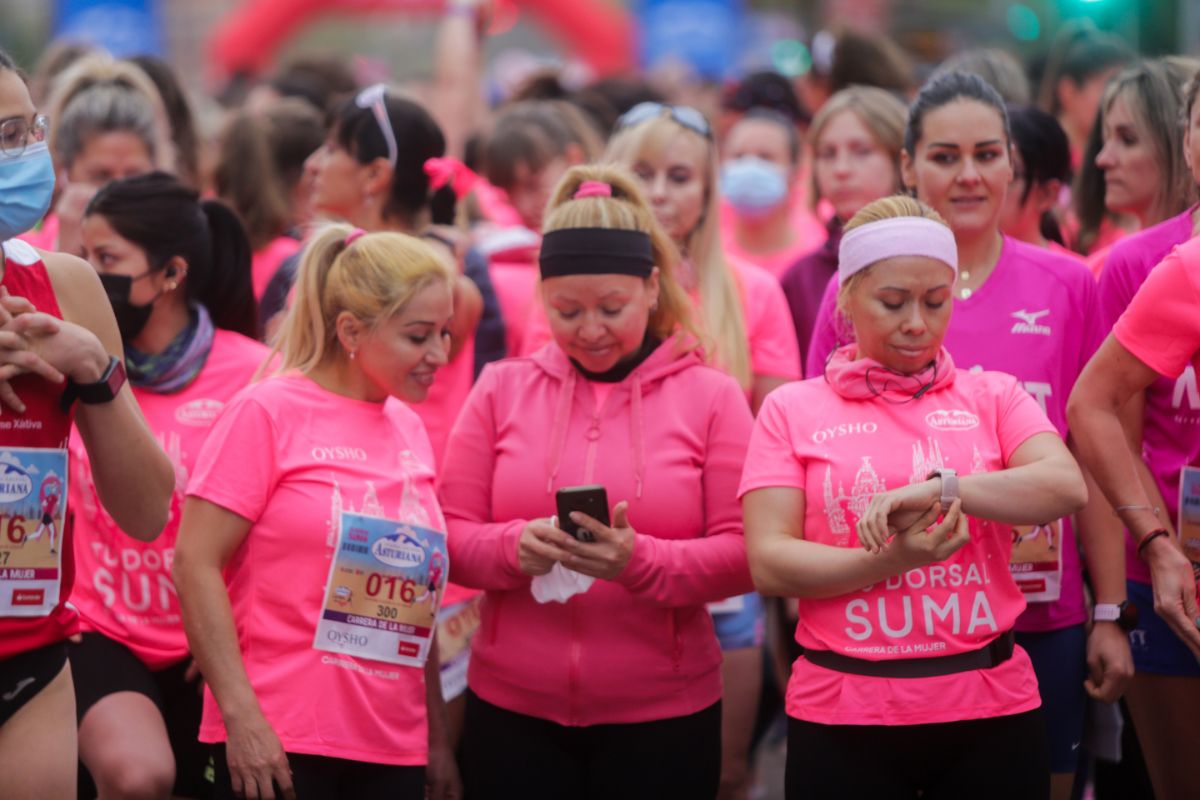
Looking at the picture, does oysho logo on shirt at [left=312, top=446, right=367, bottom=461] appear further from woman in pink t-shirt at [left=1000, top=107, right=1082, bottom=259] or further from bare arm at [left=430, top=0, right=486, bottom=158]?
bare arm at [left=430, top=0, right=486, bottom=158]

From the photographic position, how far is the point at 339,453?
159 inches

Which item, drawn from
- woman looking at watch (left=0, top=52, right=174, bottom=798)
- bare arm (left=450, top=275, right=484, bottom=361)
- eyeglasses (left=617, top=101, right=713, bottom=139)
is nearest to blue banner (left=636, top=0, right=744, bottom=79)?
eyeglasses (left=617, top=101, right=713, bottom=139)

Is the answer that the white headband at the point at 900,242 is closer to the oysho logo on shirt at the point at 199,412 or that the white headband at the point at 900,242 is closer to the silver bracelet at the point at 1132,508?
the silver bracelet at the point at 1132,508

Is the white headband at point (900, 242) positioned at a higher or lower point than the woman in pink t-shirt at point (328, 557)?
higher

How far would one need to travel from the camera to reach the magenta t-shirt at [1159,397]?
420cm

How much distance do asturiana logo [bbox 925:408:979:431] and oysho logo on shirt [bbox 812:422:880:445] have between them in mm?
135

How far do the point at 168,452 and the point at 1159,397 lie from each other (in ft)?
9.13

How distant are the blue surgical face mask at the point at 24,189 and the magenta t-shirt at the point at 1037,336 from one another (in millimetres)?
2019

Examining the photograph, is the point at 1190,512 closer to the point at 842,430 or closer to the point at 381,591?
the point at 842,430

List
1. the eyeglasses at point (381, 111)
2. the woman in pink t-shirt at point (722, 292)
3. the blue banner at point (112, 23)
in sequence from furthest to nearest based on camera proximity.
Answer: the blue banner at point (112, 23)
the eyeglasses at point (381, 111)
the woman in pink t-shirt at point (722, 292)

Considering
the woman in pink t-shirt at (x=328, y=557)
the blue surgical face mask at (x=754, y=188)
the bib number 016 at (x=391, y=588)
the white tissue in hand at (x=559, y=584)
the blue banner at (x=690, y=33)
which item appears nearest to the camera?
the woman in pink t-shirt at (x=328, y=557)

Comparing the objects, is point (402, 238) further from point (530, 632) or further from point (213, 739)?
point (213, 739)

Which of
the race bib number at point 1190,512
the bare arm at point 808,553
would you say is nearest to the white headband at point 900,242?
the bare arm at point 808,553

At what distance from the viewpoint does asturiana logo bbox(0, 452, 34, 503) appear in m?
3.32
